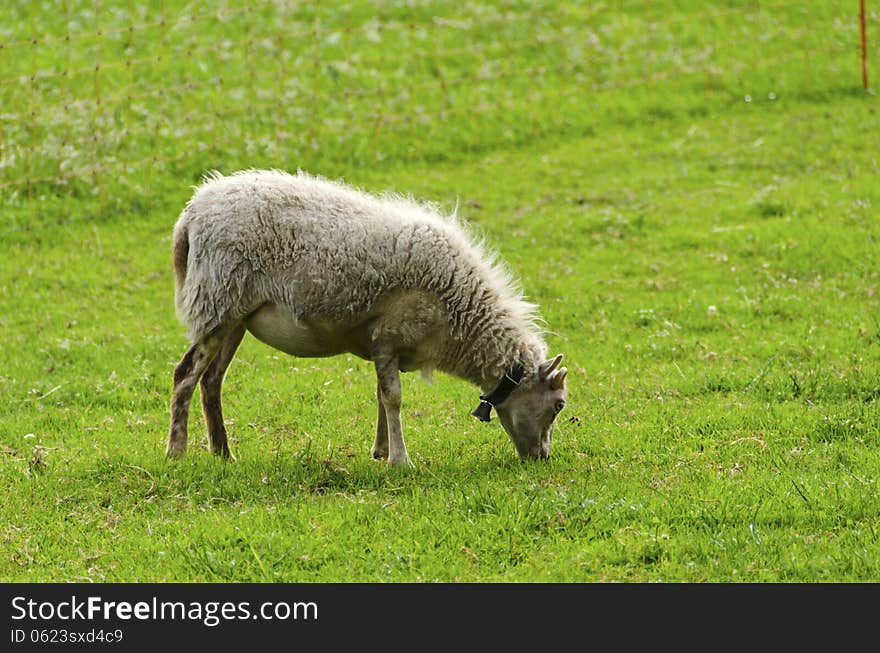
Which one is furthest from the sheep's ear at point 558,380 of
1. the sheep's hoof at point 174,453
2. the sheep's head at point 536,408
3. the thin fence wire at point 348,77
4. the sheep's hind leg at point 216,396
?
the thin fence wire at point 348,77

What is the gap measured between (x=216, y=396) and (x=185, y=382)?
242mm

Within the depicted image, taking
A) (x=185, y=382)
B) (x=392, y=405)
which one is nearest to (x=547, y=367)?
(x=392, y=405)

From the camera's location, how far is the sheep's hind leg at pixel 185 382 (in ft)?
26.0

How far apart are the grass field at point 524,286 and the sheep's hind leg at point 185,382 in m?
0.27

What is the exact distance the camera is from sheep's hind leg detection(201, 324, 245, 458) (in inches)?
319

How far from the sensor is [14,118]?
1452cm

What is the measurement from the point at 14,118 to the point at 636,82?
8550mm

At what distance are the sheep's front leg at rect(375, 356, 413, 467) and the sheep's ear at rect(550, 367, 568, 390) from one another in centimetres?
98

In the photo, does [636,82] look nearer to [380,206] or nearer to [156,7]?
[156,7]

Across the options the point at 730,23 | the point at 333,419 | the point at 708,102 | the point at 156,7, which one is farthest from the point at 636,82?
the point at 333,419

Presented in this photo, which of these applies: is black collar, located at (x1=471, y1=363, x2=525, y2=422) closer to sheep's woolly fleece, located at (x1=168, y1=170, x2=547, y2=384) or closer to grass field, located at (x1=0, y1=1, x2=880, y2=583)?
sheep's woolly fleece, located at (x1=168, y1=170, x2=547, y2=384)

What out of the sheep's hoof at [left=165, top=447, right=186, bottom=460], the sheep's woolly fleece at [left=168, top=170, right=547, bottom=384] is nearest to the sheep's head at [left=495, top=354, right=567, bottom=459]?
the sheep's woolly fleece at [left=168, top=170, right=547, bottom=384]

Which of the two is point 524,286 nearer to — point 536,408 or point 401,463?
point 536,408
